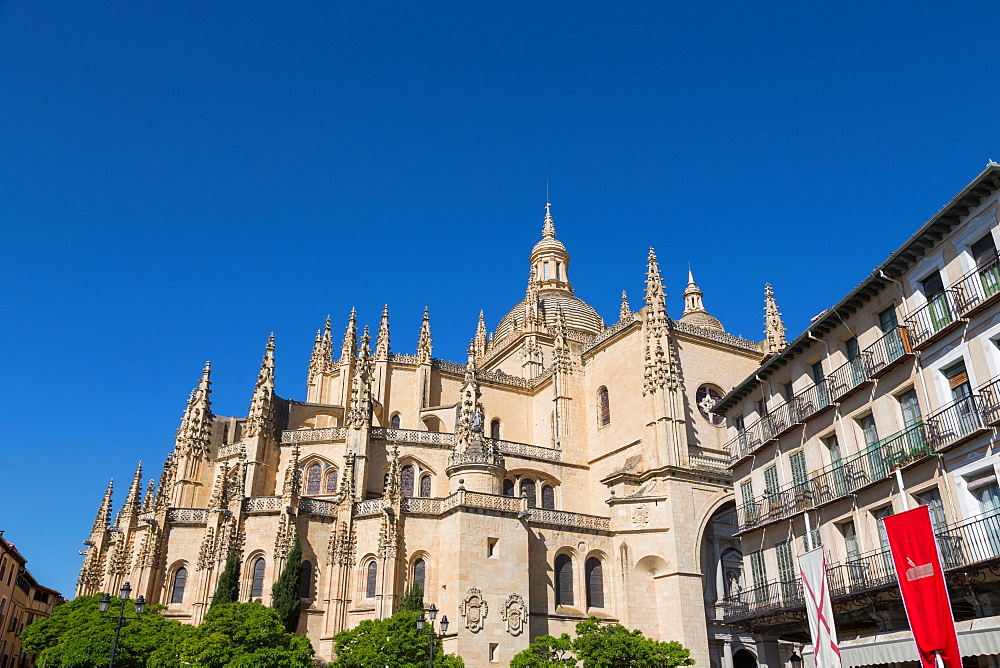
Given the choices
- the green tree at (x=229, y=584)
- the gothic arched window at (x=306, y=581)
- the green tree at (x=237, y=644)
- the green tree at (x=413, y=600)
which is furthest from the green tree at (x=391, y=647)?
the green tree at (x=229, y=584)

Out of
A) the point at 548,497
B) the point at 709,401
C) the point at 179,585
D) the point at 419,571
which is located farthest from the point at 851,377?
the point at 179,585

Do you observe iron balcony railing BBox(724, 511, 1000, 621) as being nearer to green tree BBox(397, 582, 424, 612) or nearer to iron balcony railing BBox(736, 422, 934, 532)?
iron balcony railing BBox(736, 422, 934, 532)

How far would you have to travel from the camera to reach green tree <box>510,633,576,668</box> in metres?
26.6

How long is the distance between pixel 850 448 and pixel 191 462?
32.2 m

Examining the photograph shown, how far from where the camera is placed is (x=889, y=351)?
20.4 meters

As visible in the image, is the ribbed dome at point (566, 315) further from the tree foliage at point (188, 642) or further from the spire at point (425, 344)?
the tree foliage at point (188, 642)

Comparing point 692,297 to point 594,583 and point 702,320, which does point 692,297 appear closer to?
point 702,320

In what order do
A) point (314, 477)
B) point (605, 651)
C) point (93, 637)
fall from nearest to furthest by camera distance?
1. point (605, 651)
2. point (93, 637)
3. point (314, 477)

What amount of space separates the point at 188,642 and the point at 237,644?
1720 mm

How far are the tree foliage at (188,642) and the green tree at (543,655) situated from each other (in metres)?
7.23

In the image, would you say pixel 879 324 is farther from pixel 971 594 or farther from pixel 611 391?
pixel 611 391

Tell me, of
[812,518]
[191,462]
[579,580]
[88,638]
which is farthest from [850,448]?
[191,462]

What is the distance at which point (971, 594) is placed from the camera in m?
17.3

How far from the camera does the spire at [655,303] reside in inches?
1532
